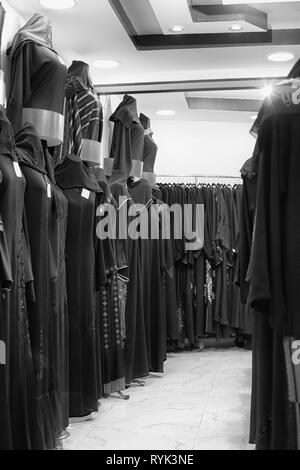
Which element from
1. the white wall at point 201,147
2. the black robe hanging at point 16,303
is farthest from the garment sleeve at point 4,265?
the white wall at point 201,147

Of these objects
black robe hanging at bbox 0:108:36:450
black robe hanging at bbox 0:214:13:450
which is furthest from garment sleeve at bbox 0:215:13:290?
black robe hanging at bbox 0:108:36:450

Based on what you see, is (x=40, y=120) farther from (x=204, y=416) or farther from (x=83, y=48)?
(x=204, y=416)

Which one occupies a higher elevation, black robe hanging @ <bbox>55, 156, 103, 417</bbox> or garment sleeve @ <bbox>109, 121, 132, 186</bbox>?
garment sleeve @ <bbox>109, 121, 132, 186</bbox>

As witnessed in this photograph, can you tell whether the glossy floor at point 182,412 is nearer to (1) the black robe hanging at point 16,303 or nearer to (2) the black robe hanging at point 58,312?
(2) the black robe hanging at point 58,312

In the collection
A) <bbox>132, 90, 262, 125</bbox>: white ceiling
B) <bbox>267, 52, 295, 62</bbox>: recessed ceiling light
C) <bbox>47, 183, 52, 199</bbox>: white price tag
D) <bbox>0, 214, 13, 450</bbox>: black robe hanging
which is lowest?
<bbox>0, 214, 13, 450</bbox>: black robe hanging

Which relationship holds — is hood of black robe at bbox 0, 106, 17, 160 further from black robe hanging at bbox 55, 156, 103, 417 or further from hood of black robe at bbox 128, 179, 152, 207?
hood of black robe at bbox 128, 179, 152, 207

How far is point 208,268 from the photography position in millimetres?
4992

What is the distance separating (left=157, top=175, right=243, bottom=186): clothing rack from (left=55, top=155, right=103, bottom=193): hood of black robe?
146 cm

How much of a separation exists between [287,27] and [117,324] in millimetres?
2003

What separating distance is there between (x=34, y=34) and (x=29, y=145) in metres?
0.62

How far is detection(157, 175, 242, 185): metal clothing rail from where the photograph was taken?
4.59 meters

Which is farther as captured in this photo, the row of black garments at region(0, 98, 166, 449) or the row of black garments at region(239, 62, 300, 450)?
the row of black garments at region(0, 98, 166, 449)

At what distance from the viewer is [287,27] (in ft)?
11.1

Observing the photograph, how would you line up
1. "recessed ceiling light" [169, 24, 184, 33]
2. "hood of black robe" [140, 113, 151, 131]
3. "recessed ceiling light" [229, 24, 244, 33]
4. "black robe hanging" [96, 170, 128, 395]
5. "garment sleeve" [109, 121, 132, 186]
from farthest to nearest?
"hood of black robe" [140, 113, 151, 131] → "garment sleeve" [109, 121, 132, 186] → "black robe hanging" [96, 170, 128, 395] → "recessed ceiling light" [169, 24, 184, 33] → "recessed ceiling light" [229, 24, 244, 33]
